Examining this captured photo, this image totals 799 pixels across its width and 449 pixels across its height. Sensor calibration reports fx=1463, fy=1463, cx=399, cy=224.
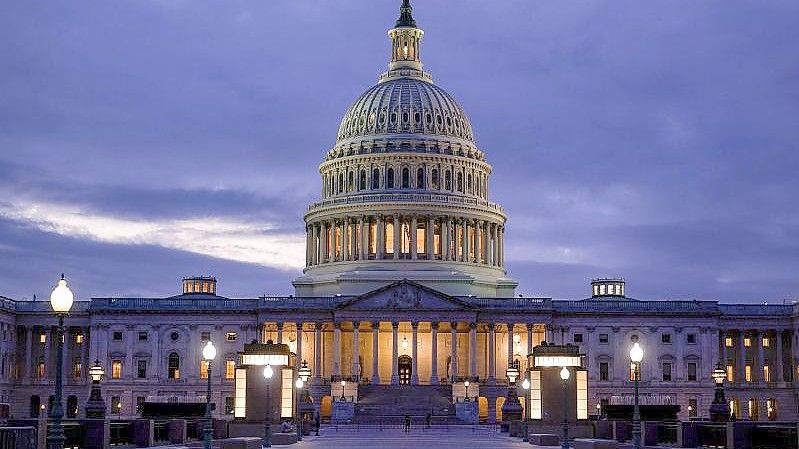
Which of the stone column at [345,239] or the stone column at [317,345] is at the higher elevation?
the stone column at [345,239]

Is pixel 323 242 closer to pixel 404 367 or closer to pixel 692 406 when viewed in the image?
pixel 404 367

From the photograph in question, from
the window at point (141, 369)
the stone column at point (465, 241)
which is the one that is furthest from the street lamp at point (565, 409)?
the stone column at point (465, 241)

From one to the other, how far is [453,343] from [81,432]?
9694 cm

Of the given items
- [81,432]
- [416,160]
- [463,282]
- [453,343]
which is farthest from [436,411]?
[81,432]

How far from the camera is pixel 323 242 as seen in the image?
174 meters

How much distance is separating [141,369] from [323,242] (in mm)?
28308

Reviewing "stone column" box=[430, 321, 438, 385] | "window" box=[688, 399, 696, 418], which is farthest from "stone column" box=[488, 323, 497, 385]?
"window" box=[688, 399, 696, 418]

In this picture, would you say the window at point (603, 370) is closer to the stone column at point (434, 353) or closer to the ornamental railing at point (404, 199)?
the stone column at point (434, 353)

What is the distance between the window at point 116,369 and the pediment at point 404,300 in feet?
81.8

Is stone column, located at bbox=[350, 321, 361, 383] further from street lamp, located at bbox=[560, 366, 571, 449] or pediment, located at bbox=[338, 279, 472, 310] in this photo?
street lamp, located at bbox=[560, 366, 571, 449]

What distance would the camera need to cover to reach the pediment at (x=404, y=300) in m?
155

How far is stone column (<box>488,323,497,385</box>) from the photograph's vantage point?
154 metres

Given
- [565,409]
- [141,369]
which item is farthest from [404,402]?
[565,409]

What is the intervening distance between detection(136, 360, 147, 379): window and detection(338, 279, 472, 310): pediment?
22.4 metres
